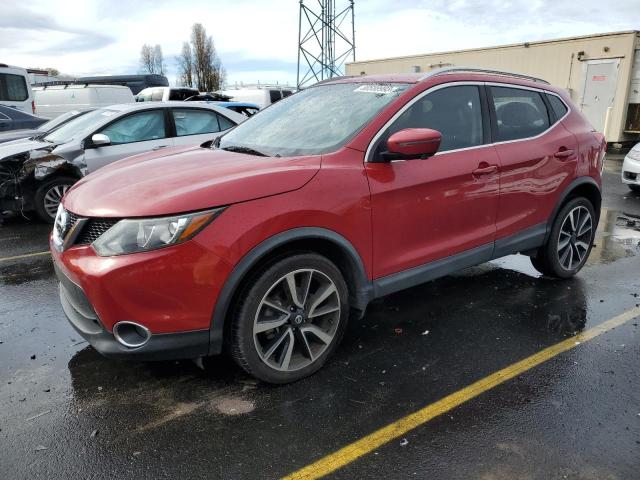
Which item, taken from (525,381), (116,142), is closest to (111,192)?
(525,381)

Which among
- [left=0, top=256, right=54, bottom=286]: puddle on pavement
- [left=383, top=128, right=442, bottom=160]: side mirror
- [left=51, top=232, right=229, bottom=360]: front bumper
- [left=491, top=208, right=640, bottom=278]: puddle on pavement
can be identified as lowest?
[left=491, top=208, right=640, bottom=278]: puddle on pavement

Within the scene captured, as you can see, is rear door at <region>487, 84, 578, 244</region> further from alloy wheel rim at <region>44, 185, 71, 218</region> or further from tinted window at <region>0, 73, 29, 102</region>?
tinted window at <region>0, 73, 29, 102</region>

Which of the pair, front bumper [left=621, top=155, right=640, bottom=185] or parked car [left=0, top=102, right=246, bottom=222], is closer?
parked car [left=0, top=102, right=246, bottom=222]

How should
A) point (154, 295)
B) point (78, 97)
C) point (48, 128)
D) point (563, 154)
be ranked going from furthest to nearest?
point (78, 97) < point (48, 128) < point (563, 154) < point (154, 295)

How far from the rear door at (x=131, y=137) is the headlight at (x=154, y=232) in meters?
4.76

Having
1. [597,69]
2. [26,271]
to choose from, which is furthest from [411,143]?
[597,69]

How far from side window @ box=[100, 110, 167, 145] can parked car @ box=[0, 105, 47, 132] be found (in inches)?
213

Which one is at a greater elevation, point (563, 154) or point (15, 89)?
point (15, 89)

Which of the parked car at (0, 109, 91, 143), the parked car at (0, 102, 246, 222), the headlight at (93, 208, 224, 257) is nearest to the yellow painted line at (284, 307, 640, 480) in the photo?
the headlight at (93, 208, 224, 257)

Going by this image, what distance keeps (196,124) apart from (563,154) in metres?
5.18

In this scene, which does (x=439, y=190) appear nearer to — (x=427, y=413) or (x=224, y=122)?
(x=427, y=413)

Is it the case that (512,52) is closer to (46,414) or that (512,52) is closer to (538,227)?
(538,227)

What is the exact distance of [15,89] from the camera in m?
14.0

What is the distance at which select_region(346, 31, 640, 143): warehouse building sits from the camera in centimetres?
1662
